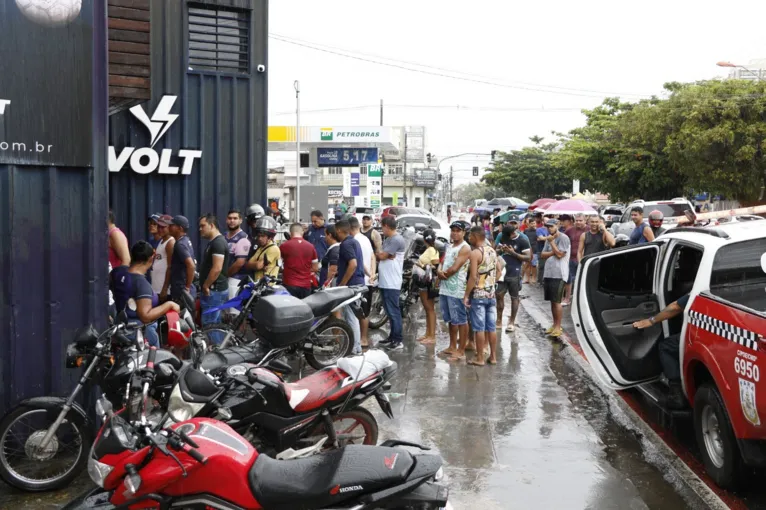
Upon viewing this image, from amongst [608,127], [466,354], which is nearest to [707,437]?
[466,354]

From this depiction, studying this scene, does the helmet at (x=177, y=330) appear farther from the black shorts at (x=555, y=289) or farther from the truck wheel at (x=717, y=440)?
the black shorts at (x=555, y=289)

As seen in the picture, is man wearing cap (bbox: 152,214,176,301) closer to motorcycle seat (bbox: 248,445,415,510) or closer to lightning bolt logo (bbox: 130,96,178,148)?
lightning bolt logo (bbox: 130,96,178,148)

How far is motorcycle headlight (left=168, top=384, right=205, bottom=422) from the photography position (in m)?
4.84

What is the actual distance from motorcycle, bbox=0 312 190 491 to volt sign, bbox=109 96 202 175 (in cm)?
638

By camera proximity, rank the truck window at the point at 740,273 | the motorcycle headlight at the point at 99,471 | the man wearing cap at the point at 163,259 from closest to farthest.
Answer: the motorcycle headlight at the point at 99,471 < the truck window at the point at 740,273 < the man wearing cap at the point at 163,259

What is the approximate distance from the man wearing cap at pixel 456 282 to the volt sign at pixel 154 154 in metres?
4.36

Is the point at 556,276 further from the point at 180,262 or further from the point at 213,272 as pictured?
the point at 180,262

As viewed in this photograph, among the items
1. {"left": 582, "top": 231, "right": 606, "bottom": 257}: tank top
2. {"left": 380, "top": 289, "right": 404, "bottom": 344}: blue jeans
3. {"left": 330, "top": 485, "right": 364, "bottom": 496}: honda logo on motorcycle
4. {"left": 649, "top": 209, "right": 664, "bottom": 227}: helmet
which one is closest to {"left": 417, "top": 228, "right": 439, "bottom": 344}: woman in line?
{"left": 380, "top": 289, "right": 404, "bottom": 344}: blue jeans

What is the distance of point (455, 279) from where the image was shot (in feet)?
32.2

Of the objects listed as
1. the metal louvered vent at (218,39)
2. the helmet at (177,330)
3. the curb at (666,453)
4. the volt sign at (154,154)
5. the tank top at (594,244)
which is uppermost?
the metal louvered vent at (218,39)

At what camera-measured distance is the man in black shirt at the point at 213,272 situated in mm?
9070

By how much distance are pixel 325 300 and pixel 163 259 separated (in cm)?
368

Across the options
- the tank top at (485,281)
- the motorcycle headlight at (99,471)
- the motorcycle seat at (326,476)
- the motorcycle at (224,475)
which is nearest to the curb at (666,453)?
the tank top at (485,281)

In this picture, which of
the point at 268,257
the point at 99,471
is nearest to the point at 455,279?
the point at 268,257
